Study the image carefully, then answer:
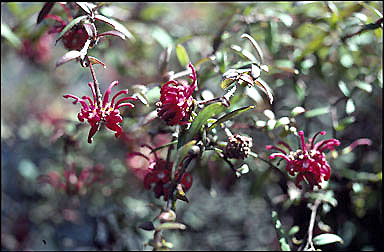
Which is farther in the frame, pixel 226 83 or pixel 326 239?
pixel 326 239

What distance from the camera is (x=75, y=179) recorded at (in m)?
1.20

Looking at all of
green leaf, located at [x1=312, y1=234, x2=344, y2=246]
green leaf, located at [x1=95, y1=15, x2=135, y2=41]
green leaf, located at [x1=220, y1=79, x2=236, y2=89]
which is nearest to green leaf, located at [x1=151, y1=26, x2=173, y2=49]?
green leaf, located at [x1=95, y1=15, x2=135, y2=41]

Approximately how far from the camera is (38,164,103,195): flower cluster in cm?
117

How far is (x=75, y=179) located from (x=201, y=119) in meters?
0.67

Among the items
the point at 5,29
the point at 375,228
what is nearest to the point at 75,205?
the point at 5,29

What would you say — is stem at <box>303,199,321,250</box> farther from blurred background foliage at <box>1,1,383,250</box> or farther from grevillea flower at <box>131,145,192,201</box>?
grevillea flower at <box>131,145,192,201</box>

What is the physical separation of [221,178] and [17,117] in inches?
33.5

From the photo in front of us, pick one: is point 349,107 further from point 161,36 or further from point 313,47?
point 161,36

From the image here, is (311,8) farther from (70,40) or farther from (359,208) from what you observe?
(70,40)

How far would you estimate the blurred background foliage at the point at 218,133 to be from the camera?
1.01 m

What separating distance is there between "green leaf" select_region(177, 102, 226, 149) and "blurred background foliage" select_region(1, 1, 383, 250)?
0.13 m

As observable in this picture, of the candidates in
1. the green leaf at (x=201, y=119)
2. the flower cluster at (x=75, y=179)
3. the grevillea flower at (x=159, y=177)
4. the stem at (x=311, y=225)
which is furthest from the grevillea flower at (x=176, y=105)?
the flower cluster at (x=75, y=179)

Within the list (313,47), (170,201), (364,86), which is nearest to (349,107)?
(364,86)

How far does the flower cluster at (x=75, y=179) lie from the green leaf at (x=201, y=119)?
0.60 metres
